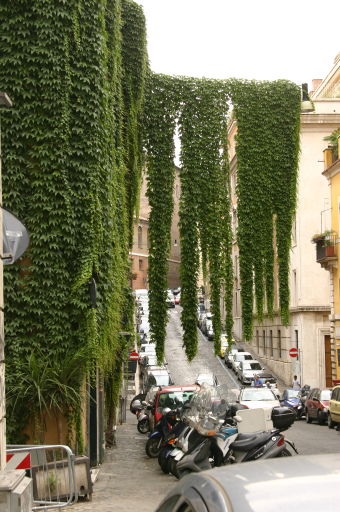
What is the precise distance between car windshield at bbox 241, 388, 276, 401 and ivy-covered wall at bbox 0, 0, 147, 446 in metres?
14.6

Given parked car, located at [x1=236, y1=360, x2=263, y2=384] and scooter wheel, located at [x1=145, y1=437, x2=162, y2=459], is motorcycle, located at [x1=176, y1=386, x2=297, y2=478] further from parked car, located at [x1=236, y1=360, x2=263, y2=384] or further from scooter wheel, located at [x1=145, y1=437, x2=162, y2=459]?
parked car, located at [x1=236, y1=360, x2=263, y2=384]

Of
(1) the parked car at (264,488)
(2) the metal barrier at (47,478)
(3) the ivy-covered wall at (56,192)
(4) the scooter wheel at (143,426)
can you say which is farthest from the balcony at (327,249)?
(1) the parked car at (264,488)

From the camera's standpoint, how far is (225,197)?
2131 centimetres

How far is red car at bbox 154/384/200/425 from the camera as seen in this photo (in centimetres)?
2267

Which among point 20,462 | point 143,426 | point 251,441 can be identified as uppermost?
point 20,462

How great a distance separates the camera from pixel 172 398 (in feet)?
75.3

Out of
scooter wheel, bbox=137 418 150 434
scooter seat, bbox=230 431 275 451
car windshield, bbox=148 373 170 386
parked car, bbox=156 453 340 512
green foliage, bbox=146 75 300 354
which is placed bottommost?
scooter wheel, bbox=137 418 150 434

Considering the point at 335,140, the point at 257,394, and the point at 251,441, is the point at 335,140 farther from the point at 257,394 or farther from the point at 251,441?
the point at 251,441

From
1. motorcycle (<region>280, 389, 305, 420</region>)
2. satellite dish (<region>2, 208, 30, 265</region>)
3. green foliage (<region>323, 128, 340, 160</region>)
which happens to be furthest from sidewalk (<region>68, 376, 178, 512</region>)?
green foliage (<region>323, 128, 340, 160</region>)

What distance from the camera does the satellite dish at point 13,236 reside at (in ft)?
28.6

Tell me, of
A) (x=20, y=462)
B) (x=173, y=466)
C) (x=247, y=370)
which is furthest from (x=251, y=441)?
(x=247, y=370)

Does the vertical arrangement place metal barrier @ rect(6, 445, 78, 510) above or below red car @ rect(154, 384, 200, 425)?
below

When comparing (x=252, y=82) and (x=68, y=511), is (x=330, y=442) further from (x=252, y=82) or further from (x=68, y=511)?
(x=68, y=511)

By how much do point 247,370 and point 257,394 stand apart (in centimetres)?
1989
